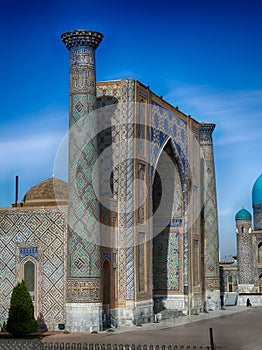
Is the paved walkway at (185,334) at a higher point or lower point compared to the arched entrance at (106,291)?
lower

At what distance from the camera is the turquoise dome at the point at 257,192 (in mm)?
42516

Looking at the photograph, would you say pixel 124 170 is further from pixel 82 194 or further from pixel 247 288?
pixel 247 288

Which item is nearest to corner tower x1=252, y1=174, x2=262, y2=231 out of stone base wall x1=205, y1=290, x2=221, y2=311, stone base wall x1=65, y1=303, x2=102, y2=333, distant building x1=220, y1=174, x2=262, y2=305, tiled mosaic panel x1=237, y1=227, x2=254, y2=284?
distant building x1=220, y1=174, x2=262, y2=305

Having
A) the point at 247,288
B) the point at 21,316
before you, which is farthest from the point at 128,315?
the point at 247,288

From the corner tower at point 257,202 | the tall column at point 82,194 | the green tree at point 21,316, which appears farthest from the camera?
the corner tower at point 257,202

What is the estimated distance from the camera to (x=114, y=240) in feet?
60.7

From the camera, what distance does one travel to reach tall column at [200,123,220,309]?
2588 centimetres

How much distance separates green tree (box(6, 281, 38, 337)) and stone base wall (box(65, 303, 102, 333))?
1.02 metres

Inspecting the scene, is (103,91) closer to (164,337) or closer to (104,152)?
(104,152)

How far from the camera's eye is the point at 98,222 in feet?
55.8

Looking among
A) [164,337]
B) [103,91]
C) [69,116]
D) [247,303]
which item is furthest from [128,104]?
[247,303]

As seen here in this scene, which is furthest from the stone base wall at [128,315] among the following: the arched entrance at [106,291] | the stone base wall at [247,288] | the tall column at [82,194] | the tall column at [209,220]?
the stone base wall at [247,288]

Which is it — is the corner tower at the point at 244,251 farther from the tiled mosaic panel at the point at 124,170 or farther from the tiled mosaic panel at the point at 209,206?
the tiled mosaic panel at the point at 124,170

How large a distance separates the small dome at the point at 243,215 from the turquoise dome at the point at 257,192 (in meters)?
3.12
